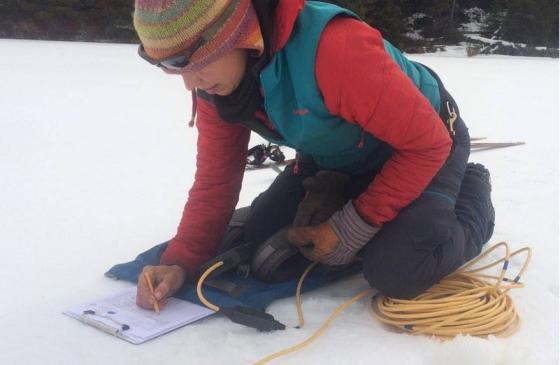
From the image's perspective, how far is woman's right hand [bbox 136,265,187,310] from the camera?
145 centimetres

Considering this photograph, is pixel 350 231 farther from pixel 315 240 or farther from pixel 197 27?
pixel 197 27

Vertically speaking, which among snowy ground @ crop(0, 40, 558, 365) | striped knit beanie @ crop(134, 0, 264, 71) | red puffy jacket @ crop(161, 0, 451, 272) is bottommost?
snowy ground @ crop(0, 40, 558, 365)

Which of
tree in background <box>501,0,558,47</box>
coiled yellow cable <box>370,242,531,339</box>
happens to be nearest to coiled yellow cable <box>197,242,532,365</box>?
coiled yellow cable <box>370,242,531,339</box>

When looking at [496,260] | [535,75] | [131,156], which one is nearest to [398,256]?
[496,260]

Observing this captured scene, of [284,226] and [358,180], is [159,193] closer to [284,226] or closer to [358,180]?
[284,226]

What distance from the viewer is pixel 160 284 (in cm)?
147

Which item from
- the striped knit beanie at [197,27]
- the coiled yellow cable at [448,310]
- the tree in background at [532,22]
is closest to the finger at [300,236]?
the coiled yellow cable at [448,310]

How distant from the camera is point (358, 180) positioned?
172 centimetres

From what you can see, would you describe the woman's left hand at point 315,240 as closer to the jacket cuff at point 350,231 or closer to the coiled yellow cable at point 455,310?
the jacket cuff at point 350,231

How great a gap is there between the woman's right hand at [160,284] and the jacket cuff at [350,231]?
0.38 metres

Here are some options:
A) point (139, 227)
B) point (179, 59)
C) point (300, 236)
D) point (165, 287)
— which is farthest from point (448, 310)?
point (139, 227)

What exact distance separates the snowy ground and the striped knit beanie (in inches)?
24.3

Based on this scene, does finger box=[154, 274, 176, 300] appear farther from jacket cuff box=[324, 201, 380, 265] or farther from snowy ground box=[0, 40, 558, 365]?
→ jacket cuff box=[324, 201, 380, 265]

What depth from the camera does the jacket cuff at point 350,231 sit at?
57.2 inches
